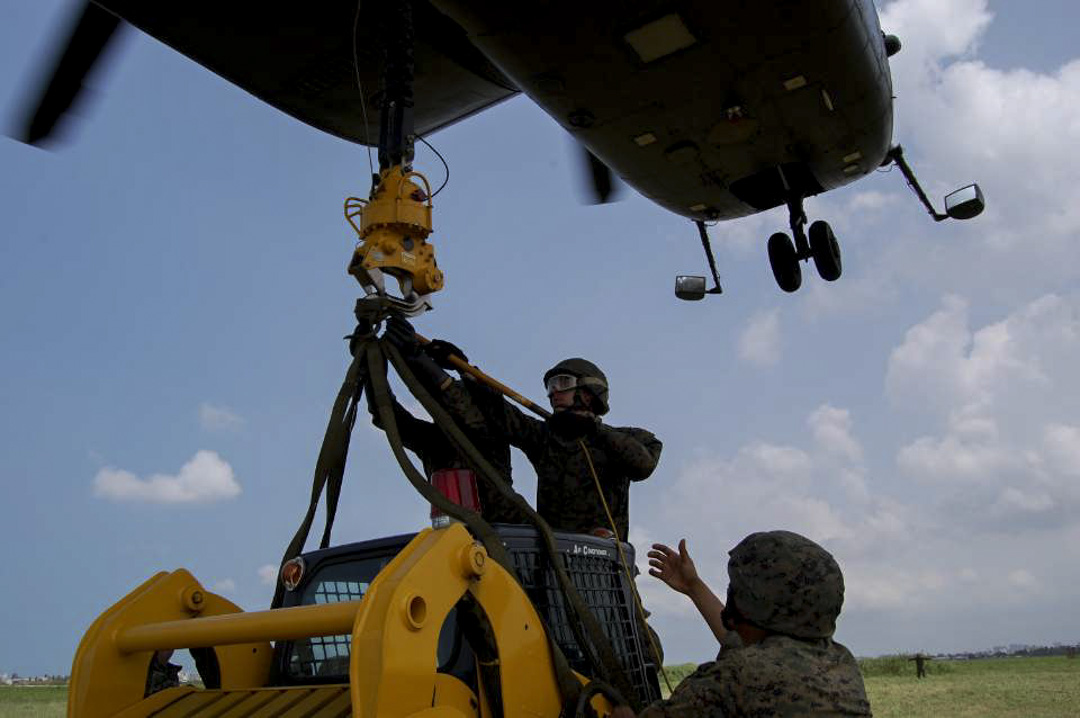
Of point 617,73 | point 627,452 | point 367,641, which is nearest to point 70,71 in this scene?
point 617,73

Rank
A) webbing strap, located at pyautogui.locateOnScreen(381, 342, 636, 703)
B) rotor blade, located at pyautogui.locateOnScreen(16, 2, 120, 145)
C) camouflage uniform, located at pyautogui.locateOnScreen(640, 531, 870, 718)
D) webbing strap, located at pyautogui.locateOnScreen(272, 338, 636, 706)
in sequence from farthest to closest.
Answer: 1. rotor blade, located at pyautogui.locateOnScreen(16, 2, 120, 145)
2. webbing strap, located at pyautogui.locateOnScreen(381, 342, 636, 703)
3. webbing strap, located at pyautogui.locateOnScreen(272, 338, 636, 706)
4. camouflage uniform, located at pyautogui.locateOnScreen(640, 531, 870, 718)

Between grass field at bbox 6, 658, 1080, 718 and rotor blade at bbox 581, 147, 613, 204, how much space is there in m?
6.42

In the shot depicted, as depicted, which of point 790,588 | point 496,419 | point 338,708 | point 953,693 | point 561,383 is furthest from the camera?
point 953,693

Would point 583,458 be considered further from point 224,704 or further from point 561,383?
point 224,704

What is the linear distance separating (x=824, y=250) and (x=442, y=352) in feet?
30.2

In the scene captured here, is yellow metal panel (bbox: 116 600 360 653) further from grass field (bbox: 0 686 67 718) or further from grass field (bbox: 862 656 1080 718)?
grass field (bbox: 862 656 1080 718)

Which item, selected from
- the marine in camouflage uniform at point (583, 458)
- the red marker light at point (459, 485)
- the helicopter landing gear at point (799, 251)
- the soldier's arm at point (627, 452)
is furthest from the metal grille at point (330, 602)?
the helicopter landing gear at point (799, 251)

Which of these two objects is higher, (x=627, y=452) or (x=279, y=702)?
(x=627, y=452)

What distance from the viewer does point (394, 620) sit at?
7.05 feet

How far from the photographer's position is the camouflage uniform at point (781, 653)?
2613mm

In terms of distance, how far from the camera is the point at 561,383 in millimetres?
4398

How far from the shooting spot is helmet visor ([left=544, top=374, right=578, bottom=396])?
4.38 metres

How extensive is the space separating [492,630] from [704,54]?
257 inches

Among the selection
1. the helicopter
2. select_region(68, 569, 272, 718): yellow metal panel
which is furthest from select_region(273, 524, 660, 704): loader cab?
the helicopter
